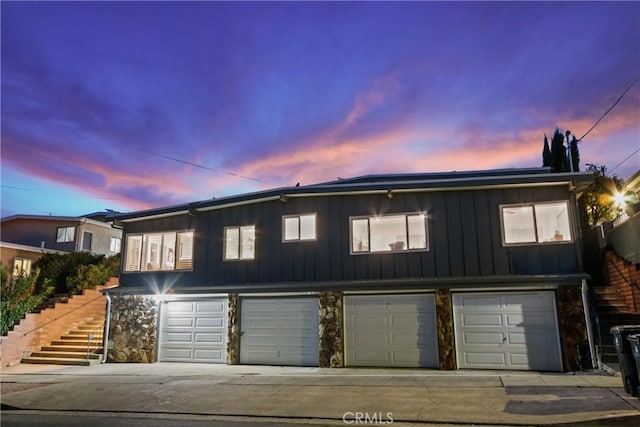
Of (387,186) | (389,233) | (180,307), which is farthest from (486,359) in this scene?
(180,307)

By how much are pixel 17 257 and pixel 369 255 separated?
1749 centimetres

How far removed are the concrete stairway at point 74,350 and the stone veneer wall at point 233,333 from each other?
4.73 meters

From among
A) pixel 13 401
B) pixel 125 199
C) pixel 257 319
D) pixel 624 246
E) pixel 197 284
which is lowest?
pixel 13 401

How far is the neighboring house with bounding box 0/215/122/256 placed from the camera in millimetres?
25828

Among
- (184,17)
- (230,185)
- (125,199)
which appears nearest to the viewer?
(184,17)

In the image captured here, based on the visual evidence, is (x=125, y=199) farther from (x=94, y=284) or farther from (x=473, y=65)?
(x=473, y=65)

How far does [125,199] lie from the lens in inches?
1232

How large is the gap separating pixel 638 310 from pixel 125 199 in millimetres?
29135

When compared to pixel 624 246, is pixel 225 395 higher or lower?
lower

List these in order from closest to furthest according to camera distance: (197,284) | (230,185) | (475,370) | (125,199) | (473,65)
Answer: (475,370) < (473,65) < (197,284) < (230,185) < (125,199)

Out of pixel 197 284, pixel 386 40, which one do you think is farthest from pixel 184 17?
pixel 197 284

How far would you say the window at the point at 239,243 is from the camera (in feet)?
49.0

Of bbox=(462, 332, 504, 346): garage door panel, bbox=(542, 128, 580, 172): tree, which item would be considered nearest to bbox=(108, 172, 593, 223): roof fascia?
bbox=(462, 332, 504, 346): garage door panel

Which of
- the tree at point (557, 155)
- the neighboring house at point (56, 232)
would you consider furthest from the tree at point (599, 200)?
the neighboring house at point (56, 232)
